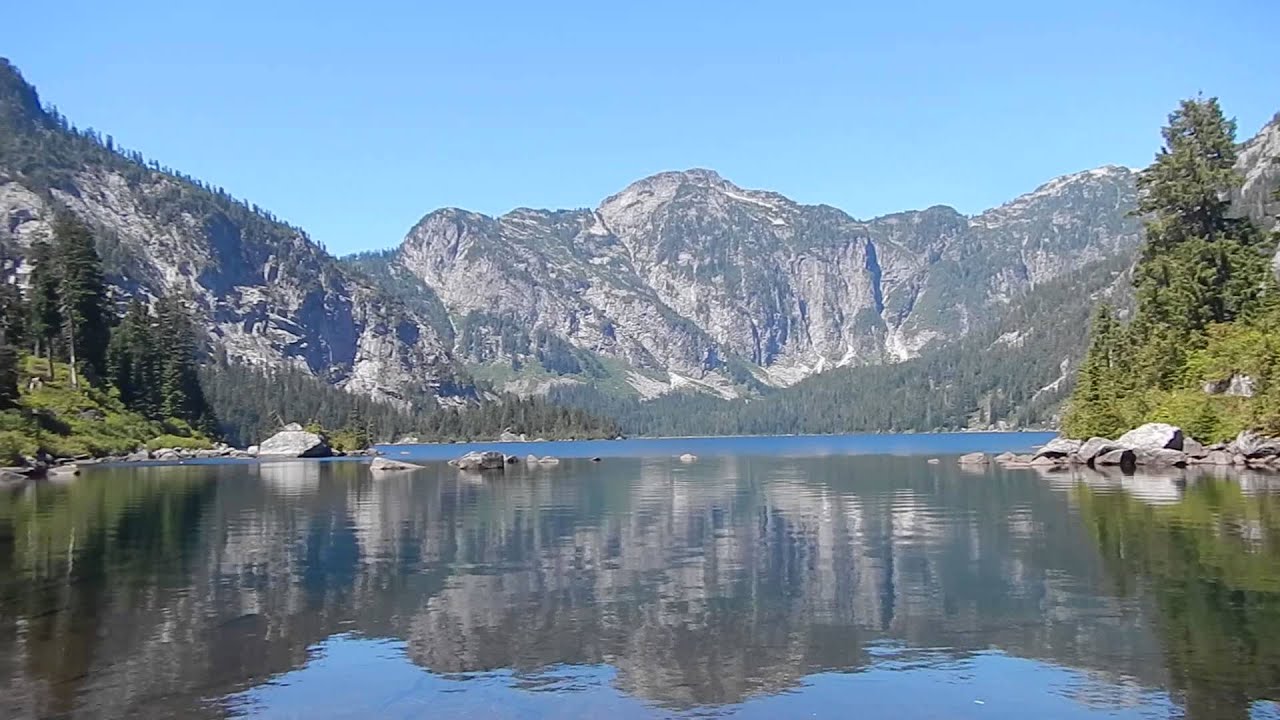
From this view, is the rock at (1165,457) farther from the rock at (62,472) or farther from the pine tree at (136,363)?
the pine tree at (136,363)

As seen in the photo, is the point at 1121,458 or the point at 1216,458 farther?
the point at 1121,458

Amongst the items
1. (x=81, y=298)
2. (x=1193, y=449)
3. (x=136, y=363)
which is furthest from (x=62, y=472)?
(x=1193, y=449)

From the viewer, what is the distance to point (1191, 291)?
357 ft

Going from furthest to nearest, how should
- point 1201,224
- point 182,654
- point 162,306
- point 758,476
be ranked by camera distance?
point 162,306 → point 1201,224 → point 758,476 → point 182,654

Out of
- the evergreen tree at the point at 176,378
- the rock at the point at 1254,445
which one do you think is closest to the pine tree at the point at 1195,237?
the rock at the point at 1254,445

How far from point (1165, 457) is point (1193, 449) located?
3614 mm

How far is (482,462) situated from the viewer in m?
128

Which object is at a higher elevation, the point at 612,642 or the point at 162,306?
the point at 162,306

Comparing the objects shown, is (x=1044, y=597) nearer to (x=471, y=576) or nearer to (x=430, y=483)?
(x=471, y=576)

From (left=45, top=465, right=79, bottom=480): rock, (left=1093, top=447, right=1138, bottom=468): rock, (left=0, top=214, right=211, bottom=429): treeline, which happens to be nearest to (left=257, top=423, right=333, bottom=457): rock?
(left=0, top=214, right=211, bottom=429): treeline

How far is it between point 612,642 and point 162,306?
19463 cm

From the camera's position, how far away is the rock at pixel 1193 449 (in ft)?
301

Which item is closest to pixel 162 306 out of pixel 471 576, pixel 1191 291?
pixel 1191 291

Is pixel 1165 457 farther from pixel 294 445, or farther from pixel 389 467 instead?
pixel 294 445
